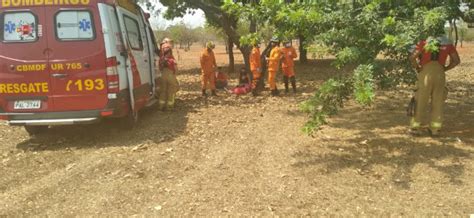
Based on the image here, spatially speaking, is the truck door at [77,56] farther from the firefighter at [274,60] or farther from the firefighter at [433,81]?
the firefighter at [274,60]

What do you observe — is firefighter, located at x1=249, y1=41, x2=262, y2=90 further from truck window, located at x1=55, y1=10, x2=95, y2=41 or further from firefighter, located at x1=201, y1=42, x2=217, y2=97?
truck window, located at x1=55, y1=10, x2=95, y2=41

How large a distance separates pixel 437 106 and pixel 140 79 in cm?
467

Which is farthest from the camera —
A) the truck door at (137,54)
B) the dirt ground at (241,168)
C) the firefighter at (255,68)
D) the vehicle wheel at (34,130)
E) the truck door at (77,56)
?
the firefighter at (255,68)

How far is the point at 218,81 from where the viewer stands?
46.4 ft

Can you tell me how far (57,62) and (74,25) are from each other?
57 cm

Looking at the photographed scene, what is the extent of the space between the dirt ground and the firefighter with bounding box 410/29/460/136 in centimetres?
31

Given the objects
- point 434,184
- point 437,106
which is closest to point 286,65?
point 437,106

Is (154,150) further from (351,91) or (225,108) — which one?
(225,108)

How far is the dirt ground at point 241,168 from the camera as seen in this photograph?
468 cm

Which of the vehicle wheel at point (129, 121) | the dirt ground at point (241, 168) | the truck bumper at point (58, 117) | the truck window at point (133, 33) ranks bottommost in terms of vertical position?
the dirt ground at point (241, 168)

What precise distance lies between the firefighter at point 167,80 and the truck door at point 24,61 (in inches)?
118

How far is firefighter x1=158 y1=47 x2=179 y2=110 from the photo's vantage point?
31.7 feet

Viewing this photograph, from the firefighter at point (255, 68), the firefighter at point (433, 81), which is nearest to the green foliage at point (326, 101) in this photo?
the firefighter at point (433, 81)

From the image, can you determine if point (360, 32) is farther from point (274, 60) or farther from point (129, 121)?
point (274, 60)
